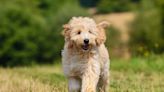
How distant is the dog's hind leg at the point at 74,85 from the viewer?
9703 mm

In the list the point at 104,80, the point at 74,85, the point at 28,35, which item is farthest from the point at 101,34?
the point at 28,35

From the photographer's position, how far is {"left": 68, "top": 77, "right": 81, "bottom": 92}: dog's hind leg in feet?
31.8

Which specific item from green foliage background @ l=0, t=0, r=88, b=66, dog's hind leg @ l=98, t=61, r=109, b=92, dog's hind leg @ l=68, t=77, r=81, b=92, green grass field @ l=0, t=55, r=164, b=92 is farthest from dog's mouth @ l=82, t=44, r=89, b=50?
green foliage background @ l=0, t=0, r=88, b=66

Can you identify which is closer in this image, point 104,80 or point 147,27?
point 104,80

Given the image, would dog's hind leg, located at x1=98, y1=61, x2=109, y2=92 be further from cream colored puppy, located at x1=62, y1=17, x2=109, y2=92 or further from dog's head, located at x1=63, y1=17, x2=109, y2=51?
dog's head, located at x1=63, y1=17, x2=109, y2=51

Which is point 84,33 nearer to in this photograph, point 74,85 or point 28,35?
point 74,85

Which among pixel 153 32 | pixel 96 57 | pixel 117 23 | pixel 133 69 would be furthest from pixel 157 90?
pixel 117 23

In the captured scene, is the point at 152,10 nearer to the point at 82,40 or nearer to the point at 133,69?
the point at 133,69

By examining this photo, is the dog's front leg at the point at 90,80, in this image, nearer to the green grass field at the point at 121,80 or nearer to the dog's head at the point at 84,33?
the dog's head at the point at 84,33

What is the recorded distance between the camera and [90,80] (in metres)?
9.52

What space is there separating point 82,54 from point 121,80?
4129 millimetres

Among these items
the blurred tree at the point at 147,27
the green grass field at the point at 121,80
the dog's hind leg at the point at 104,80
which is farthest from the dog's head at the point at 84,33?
the blurred tree at the point at 147,27

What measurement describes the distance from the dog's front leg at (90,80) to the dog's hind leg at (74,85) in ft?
0.63

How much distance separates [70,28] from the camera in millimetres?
9672
